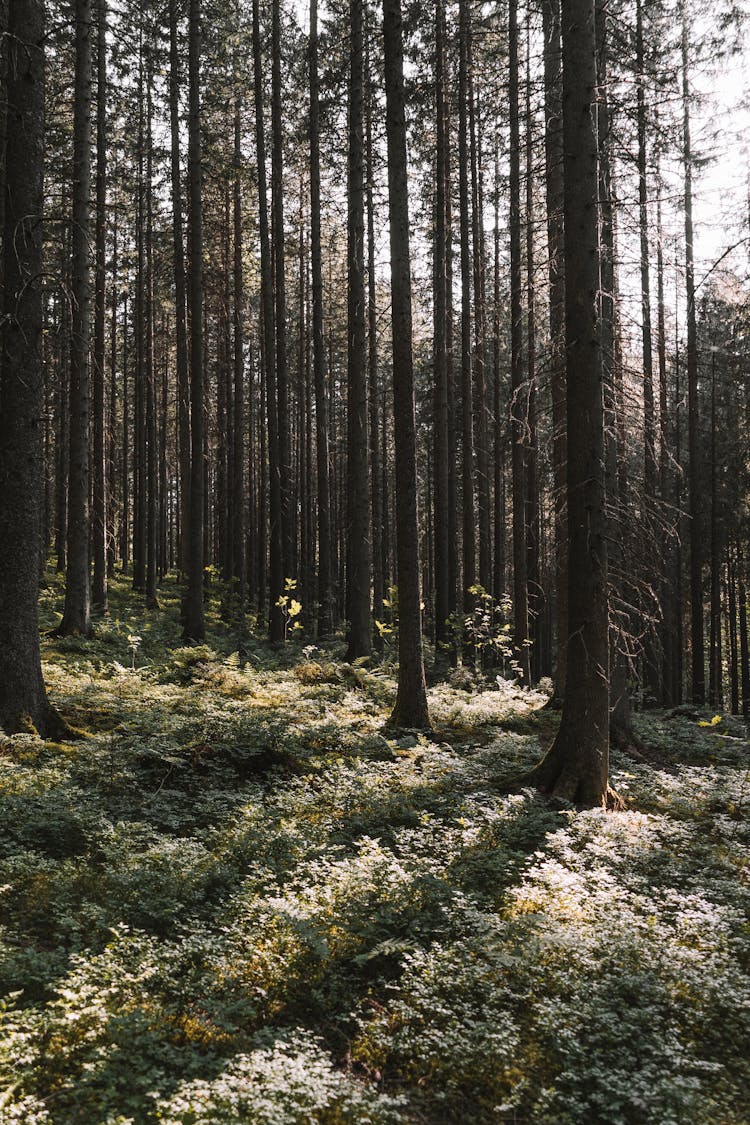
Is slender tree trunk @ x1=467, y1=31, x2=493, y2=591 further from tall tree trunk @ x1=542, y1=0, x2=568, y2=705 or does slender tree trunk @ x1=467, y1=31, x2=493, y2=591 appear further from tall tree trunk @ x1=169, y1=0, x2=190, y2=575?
tall tree trunk @ x1=169, y1=0, x2=190, y2=575

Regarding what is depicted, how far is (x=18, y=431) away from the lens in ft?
26.6

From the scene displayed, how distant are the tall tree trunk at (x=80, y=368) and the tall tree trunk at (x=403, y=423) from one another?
22.5 feet

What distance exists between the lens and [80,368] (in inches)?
590

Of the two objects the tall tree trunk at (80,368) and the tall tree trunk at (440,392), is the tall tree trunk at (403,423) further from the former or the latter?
the tall tree trunk at (80,368)

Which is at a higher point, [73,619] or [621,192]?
[621,192]

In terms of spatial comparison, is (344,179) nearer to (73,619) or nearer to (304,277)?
(304,277)

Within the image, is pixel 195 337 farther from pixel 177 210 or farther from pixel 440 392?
pixel 177 210

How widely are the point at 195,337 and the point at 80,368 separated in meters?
2.45

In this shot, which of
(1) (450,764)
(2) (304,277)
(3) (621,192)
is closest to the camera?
(1) (450,764)

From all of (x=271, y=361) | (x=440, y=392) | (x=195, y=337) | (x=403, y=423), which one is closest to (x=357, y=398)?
(x=195, y=337)

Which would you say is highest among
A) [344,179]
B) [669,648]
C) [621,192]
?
[344,179]

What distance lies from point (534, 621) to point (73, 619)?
1543 cm

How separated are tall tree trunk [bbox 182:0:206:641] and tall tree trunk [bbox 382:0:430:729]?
5913mm

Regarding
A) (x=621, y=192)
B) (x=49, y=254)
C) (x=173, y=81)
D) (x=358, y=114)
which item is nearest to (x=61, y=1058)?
(x=621, y=192)
